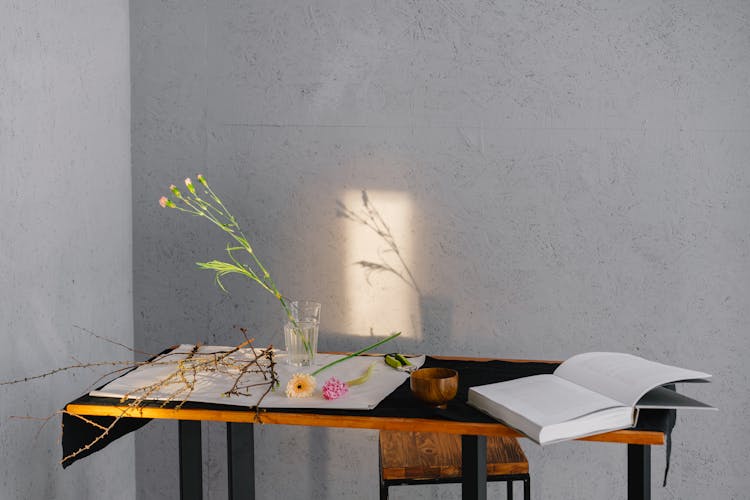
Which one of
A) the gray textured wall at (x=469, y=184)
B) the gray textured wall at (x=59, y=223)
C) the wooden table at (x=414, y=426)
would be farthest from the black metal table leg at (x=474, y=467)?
the gray textured wall at (x=59, y=223)

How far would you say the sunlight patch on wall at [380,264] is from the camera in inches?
105

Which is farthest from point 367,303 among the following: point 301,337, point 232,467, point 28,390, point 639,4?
point 639,4

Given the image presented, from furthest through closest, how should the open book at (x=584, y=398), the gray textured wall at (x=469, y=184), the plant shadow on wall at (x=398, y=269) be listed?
the plant shadow on wall at (x=398, y=269)
the gray textured wall at (x=469, y=184)
the open book at (x=584, y=398)

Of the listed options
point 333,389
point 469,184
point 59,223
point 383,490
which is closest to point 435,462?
point 383,490

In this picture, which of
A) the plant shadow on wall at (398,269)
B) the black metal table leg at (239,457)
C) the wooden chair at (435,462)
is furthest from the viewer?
the plant shadow on wall at (398,269)

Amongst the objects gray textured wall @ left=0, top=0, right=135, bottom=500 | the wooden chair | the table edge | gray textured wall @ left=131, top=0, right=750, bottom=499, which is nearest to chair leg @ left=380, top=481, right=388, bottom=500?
the wooden chair

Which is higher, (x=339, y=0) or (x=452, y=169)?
(x=339, y=0)

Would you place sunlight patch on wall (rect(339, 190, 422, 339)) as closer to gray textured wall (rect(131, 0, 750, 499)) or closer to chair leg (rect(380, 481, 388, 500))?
gray textured wall (rect(131, 0, 750, 499))

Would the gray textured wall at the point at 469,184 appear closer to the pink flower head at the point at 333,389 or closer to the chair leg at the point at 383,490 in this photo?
the chair leg at the point at 383,490

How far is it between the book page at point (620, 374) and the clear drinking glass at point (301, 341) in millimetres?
683

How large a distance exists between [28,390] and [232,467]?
77cm

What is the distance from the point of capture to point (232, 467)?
1.81 metres

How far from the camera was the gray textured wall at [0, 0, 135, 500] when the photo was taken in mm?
2027

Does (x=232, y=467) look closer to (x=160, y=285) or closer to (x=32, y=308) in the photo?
(x=32, y=308)
